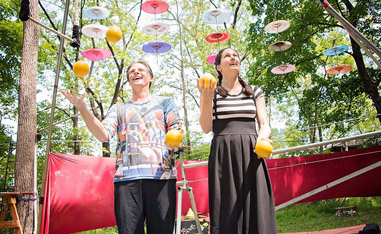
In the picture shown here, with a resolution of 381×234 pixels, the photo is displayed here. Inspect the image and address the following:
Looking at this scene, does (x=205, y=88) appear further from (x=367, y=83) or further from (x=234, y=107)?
(x=367, y=83)

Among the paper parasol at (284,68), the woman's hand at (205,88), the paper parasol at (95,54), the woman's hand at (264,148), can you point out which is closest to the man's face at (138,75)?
the woman's hand at (205,88)

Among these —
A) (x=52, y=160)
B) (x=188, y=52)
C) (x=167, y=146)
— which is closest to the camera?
(x=167, y=146)

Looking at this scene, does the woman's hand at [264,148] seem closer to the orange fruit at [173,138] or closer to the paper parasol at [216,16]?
the orange fruit at [173,138]

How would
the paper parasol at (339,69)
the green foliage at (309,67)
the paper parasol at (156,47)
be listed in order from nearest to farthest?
1. the paper parasol at (156,47)
2. the paper parasol at (339,69)
3. the green foliage at (309,67)

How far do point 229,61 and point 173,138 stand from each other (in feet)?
1.94

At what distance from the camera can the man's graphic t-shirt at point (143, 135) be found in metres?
1.80

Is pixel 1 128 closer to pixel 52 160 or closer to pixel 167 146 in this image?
pixel 52 160

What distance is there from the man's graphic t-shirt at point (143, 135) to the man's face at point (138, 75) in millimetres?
119

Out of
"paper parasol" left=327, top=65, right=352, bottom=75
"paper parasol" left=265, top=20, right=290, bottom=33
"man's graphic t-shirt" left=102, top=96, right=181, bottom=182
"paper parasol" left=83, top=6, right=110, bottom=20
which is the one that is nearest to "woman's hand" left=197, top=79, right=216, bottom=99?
"man's graphic t-shirt" left=102, top=96, right=181, bottom=182

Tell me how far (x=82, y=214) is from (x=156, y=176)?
9.61 feet

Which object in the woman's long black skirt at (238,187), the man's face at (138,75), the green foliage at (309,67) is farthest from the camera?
the green foliage at (309,67)

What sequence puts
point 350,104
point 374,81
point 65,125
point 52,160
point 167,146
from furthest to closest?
point 65,125
point 350,104
point 374,81
point 52,160
point 167,146

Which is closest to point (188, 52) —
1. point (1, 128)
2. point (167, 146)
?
point (1, 128)

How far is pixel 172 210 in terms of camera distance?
72.0 inches
